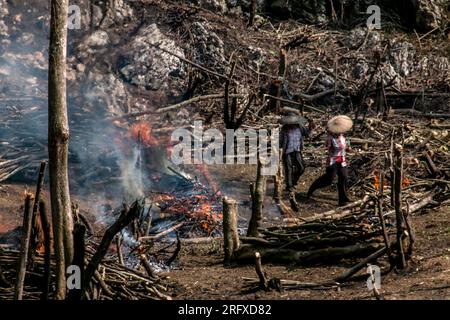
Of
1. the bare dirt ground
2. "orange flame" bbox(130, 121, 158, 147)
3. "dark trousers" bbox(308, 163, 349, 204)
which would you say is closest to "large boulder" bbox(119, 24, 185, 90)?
"orange flame" bbox(130, 121, 158, 147)

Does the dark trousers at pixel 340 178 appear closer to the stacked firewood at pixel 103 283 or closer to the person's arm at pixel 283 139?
the person's arm at pixel 283 139

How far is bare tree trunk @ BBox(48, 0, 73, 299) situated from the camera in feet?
16.9

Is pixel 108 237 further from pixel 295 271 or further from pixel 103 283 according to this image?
pixel 295 271

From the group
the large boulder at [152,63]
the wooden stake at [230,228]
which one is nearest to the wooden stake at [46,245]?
the wooden stake at [230,228]

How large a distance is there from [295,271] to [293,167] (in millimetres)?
4558

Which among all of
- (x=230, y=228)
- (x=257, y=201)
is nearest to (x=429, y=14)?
(x=257, y=201)

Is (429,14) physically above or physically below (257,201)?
above

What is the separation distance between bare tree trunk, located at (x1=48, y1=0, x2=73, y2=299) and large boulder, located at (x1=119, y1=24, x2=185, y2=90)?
1116 centimetres

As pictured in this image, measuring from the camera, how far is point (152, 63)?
54.5 ft

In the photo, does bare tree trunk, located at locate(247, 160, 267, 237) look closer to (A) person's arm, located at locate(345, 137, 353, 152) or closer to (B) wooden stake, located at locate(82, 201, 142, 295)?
(B) wooden stake, located at locate(82, 201, 142, 295)

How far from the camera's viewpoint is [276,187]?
11.2m

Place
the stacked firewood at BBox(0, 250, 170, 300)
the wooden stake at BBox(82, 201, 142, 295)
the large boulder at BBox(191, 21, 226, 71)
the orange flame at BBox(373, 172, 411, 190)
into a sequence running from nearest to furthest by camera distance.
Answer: the wooden stake at BBox(82, 201, 142, 295), the stacked firewood at BBox(0, 250, 170, 300), the orange flame at BBox(373, 172, 411, 190), the large boulder at BBox(191, 21, 226, 71)

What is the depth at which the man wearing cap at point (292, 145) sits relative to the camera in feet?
38.0

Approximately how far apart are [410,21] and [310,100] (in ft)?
19.1
